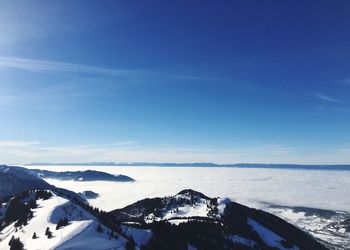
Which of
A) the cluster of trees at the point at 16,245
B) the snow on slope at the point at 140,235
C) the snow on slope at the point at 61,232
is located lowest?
the snow on slope at the point at 140,235

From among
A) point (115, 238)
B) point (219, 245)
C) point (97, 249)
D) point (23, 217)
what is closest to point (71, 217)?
point (23, 217)

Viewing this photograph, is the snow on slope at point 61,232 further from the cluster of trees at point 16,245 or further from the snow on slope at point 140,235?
the snow on slope at point 140,235

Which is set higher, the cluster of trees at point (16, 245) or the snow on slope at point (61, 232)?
the snow on slope at point (61, 232)

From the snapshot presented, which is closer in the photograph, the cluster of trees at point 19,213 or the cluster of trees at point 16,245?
the cluster of trees at point 16,245

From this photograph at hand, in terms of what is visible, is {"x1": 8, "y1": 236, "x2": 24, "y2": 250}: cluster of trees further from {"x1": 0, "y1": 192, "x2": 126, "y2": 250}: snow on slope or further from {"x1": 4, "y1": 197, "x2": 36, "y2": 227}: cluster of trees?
{"x1": 4, "y1": 197, "x2": 36, "y2": 227}: cluster of trees

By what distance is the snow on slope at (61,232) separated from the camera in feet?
334

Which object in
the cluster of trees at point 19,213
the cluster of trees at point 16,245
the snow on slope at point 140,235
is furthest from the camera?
the cluster of trees at point 19,213

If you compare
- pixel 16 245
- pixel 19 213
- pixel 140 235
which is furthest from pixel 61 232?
pixel 19 213

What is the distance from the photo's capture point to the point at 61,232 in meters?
116

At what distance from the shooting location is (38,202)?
191375mm

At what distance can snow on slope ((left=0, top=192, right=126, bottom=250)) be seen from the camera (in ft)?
334

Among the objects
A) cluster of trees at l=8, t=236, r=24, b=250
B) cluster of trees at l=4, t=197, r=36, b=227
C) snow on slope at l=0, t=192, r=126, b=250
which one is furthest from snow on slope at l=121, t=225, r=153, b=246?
cluster of trees at l=8, t=236, r=24, b=250

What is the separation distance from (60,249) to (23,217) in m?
85.4

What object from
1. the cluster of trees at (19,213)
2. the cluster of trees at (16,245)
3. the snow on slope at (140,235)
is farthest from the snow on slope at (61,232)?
the snow on slope at (140,235)
